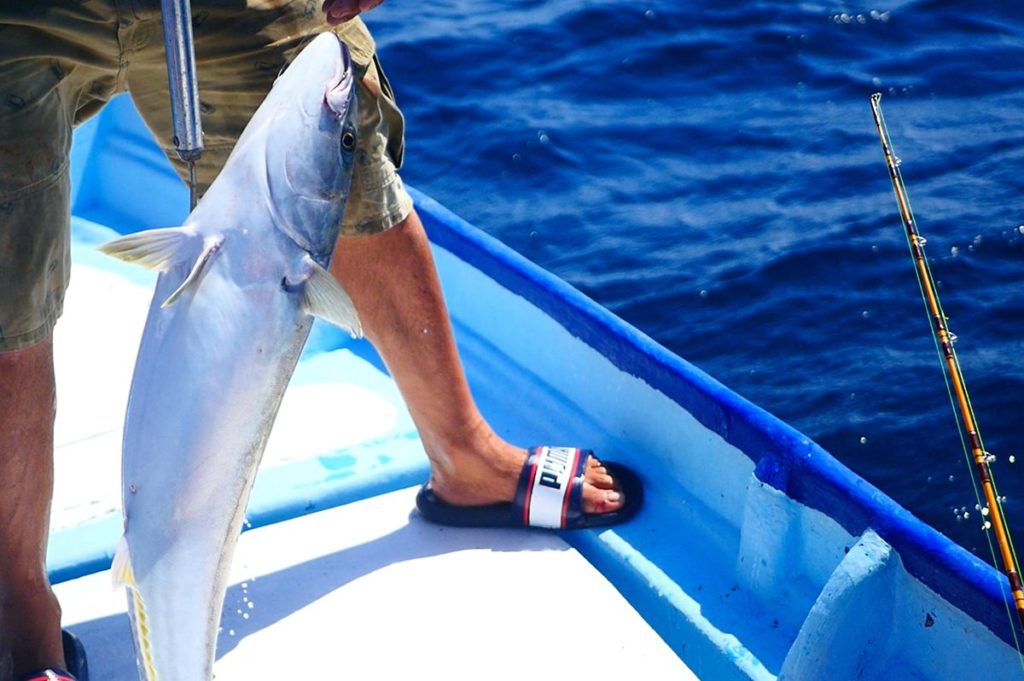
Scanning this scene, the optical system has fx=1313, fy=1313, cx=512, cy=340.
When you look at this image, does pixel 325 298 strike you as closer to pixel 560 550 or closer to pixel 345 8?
pixel 345 8

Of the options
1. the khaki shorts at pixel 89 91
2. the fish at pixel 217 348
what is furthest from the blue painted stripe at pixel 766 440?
the fish at pixel 217 348

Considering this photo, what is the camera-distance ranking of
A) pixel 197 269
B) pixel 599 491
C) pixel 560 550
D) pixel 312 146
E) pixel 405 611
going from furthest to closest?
pixel 599 491 → pixel 560 550 → pixel 405 611 → pixel 312 146 → pixel 197 269

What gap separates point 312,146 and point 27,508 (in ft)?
3.12

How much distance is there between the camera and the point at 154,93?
2475 millimetres

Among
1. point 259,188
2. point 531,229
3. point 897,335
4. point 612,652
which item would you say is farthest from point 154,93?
point 531,229

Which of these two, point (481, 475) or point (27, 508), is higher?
point (27, 508)

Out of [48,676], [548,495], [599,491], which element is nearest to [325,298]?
[48,676]

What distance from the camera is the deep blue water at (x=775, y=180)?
15.7 feet

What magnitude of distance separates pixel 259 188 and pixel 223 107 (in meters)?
0.65

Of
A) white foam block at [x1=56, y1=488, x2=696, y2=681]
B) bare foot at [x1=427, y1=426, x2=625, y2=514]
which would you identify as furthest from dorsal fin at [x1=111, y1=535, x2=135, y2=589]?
bare foot at [x1=427, y1=426, x2=625, y2=514]

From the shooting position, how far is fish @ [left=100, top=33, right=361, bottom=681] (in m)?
1.84

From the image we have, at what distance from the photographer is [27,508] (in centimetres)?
239

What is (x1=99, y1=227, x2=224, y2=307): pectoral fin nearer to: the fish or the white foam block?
the fish

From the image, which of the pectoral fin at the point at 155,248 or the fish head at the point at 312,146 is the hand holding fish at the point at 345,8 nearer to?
the fish head at the point at 312,146
